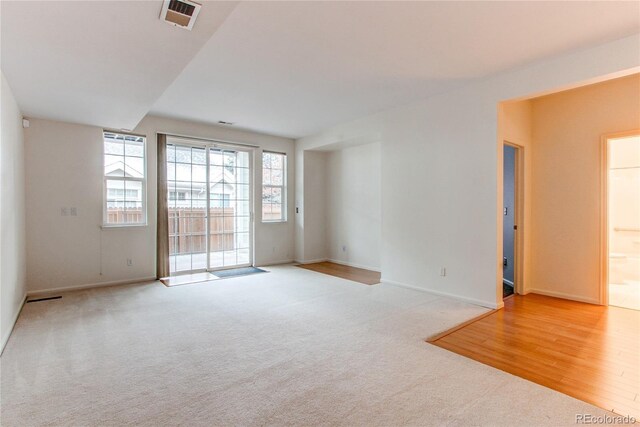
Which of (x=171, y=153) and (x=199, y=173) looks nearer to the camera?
(x=171, y=153)

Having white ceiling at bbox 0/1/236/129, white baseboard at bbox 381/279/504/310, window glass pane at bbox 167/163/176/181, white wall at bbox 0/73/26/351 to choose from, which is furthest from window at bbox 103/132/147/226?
white baseboard at bbox 381/279/504/310

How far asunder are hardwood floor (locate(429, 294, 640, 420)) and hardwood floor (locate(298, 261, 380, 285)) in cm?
216

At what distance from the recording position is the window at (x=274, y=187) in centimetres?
715

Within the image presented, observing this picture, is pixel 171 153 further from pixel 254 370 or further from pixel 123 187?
pixel 254 370

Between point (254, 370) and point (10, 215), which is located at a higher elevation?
point (10, 215)

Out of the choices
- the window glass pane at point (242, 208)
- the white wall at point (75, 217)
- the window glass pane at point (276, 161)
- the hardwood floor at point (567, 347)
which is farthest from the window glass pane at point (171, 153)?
the hardwood floor at point (567, 347)

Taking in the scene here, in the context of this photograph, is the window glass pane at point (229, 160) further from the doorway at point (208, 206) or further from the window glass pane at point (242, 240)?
the window glass pane at point (242, 240)

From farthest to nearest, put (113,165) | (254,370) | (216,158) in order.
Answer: (216,158) → (113,165) → (254,370)

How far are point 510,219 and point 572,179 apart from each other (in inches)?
37.5

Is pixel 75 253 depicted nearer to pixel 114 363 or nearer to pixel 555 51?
pixel 114 363

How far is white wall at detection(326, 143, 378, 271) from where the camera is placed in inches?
255

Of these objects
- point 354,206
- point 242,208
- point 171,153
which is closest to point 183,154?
point 171,153
